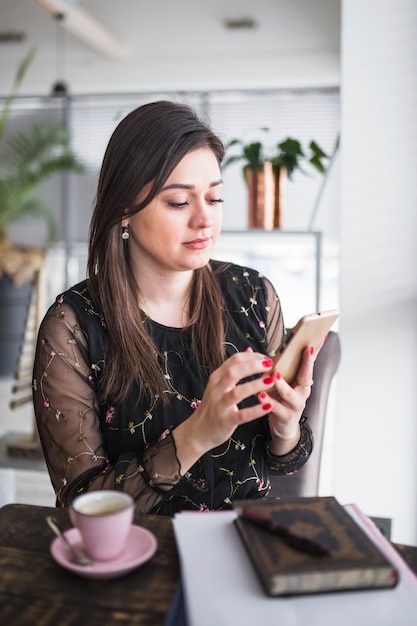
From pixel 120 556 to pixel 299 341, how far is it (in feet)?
1.45

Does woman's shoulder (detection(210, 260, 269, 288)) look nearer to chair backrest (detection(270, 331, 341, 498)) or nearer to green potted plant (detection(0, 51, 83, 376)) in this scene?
chair backrest (detection(270, 331, 341, 498))

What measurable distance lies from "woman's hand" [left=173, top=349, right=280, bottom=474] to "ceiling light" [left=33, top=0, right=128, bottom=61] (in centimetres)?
398

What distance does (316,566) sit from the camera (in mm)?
700

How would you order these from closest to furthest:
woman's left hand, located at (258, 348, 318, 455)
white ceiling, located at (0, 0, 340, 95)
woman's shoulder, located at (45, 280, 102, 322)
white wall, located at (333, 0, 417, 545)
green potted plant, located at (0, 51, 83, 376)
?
1. woman's left hand, located at (258, 348, 318, 455)
2. woman's shoulder, located at (45, 280, 102, 322)
3. white wall, located at (333, 0, 417, 545)
4. white ceiling, located at (0, 0, 340, 95)
5. green potted plant, located at (0, 51, 83, 376)

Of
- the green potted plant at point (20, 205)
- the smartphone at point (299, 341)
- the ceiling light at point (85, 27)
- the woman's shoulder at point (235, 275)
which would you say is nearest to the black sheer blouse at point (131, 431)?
the woman's shoulder at point (235, 275)

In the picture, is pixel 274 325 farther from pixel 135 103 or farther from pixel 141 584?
pixel 135 103

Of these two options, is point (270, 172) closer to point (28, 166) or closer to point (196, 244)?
point (196, 244)

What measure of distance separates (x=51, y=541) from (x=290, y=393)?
462mm

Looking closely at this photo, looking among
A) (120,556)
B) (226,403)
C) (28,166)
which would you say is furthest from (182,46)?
(120,556)

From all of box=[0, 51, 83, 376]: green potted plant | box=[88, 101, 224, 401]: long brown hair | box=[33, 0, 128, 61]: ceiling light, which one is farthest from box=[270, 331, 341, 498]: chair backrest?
box=[0, 51, 83, 376]: green potted plant

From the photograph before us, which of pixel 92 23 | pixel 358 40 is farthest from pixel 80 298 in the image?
pixel 92 23

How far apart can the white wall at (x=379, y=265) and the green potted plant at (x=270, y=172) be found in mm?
543

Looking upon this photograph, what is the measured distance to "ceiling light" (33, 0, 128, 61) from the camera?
4.46 metres

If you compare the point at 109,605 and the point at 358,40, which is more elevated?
the point at 358,40
